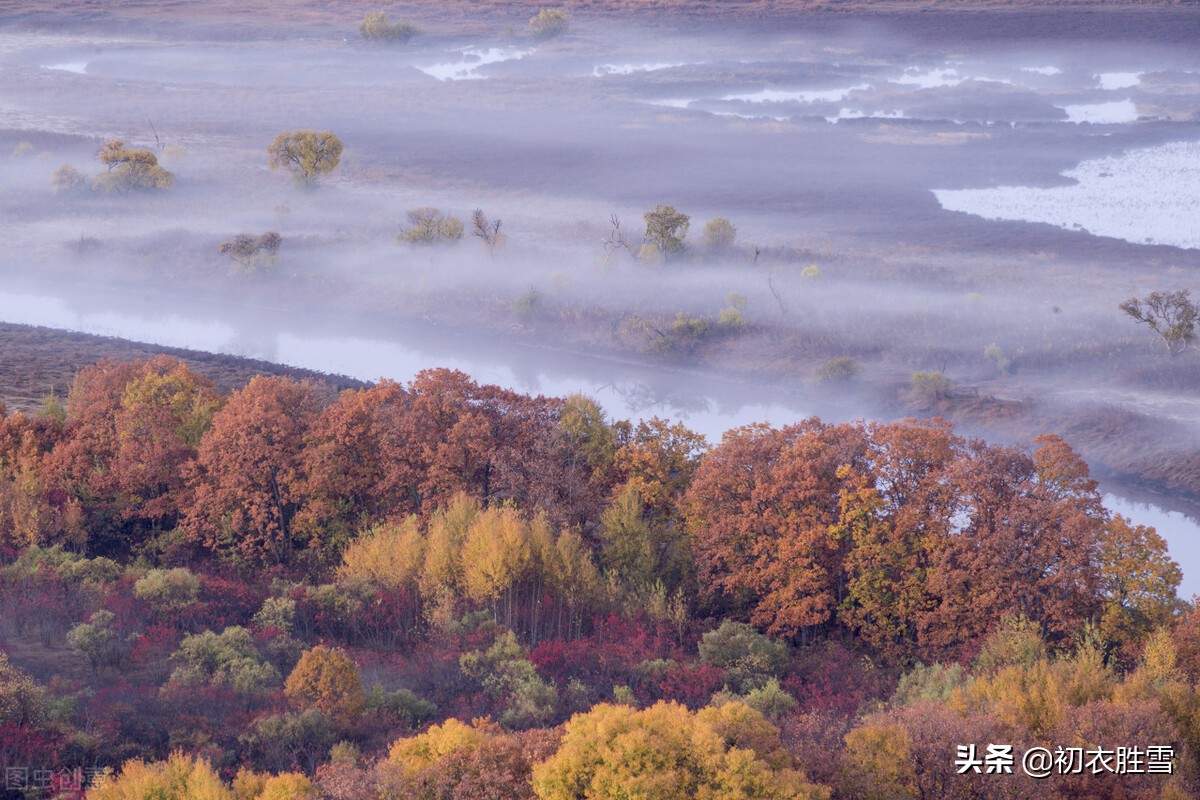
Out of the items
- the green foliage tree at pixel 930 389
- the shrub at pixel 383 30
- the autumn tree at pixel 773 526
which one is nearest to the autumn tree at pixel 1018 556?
the autumn tree at pixel 773 526

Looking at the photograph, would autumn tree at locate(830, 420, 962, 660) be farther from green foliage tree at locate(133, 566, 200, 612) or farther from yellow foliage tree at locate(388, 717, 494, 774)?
green foliage tree at locate(133, 566, 200, 612)

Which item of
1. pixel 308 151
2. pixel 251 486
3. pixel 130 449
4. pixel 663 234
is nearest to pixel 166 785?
pixel 251 486

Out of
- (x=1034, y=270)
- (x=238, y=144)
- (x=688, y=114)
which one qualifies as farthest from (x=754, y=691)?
(x=688, y=114)

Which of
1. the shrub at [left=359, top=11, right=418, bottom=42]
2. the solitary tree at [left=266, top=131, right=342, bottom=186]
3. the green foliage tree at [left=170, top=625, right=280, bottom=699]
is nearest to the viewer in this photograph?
the green foliage tree at [left=170, top=625, right=280, bottom=699]

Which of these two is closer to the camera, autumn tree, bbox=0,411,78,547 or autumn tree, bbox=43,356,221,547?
autumn tree, bbox=0,411,78,547

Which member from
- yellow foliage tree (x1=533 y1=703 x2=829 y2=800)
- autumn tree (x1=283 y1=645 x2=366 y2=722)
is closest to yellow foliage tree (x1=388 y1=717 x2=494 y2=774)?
yellow foliage tree (x1=533 y1=703 x2=829 y2=800)
